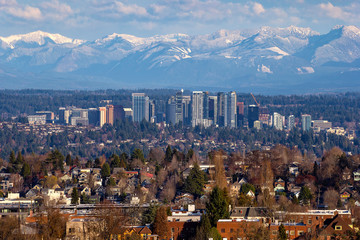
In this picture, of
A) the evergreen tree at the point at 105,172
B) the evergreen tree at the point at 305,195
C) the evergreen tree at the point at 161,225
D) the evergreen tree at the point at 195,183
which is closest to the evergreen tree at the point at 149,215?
the evergreen tree at the point at 161,225

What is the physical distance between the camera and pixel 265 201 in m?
51.5

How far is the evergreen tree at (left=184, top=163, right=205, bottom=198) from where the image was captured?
6500 centimetres

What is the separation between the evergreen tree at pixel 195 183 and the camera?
6500cm

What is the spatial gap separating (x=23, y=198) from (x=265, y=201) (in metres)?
16.9

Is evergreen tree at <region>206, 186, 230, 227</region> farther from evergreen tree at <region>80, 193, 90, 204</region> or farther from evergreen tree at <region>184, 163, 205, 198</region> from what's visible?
evergreen tree at <region>184, 163, 205, 198</region>

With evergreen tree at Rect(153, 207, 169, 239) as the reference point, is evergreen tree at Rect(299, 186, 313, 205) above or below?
below

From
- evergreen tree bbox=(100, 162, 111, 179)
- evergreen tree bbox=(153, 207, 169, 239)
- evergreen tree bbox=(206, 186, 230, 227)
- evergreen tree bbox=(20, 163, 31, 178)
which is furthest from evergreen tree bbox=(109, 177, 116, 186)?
evergreen tree bbox=(206, 186, 230, 227)

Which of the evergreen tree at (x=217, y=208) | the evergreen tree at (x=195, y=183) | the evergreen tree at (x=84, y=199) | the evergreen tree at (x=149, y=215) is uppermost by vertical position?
the evergreen tree at (x=217, y=208)

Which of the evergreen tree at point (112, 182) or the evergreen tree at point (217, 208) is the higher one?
the evergreen tree at point (217, 208)

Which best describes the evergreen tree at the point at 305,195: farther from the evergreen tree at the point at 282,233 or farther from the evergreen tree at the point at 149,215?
the evergreen tree at the point at 282,233

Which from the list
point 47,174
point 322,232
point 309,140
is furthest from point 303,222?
point 309,140

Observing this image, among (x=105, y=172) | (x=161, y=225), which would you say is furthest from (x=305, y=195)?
(x=105, y=172)

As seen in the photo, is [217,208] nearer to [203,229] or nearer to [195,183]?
[203,229]

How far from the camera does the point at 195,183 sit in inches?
2581
